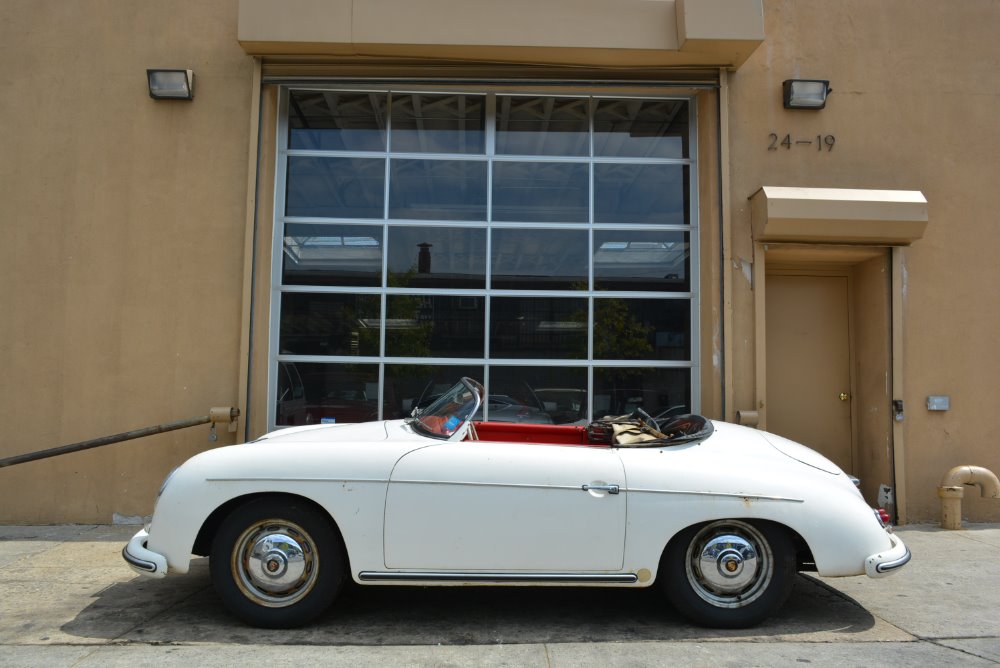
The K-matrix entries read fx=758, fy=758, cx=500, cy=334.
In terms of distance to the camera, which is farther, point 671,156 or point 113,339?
point 671,156

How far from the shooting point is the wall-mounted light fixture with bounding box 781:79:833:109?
7.25 meters

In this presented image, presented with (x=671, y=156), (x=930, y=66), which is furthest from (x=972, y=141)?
(x=671, y=156)

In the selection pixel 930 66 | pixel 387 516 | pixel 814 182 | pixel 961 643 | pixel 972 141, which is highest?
pixel 930 66

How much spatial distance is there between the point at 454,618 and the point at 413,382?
323 centimetres

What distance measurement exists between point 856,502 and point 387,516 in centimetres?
260

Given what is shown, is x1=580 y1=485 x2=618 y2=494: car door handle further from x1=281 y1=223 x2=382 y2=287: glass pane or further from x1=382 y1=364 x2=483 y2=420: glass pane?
x1=281 y1=223 x2=382 y2=287: glass pane

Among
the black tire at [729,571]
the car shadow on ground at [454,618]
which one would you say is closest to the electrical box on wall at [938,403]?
the car shadow on ground at [454,618]

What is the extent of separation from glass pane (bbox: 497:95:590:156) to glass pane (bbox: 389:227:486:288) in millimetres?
1028

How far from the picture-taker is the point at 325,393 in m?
7.33

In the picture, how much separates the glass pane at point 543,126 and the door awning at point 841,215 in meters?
1.98

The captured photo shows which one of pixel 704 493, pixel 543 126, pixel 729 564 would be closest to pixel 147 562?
pixel 704 493

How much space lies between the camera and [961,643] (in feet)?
13.1

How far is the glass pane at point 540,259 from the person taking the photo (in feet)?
24.6

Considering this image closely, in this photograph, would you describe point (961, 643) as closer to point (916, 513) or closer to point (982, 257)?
point (916, 513)
